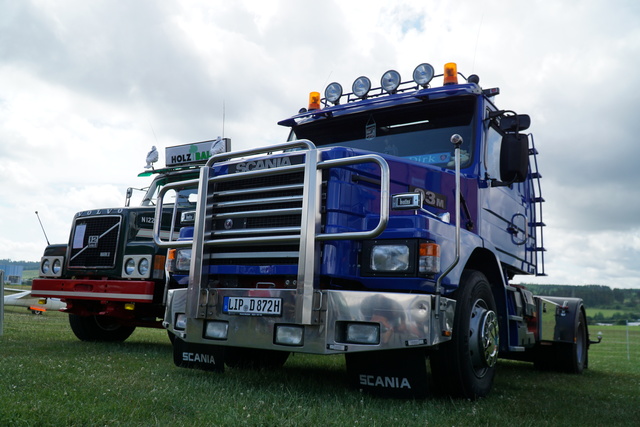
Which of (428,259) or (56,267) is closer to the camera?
(428,259)

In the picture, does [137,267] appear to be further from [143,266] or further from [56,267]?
[56,267]

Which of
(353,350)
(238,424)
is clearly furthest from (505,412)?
(238,424)

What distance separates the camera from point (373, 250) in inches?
173

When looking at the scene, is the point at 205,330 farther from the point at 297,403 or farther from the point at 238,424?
the point at 238,424

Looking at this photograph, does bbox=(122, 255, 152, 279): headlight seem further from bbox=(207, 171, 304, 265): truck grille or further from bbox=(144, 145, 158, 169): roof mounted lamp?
bbox=(207, 171, 304, 265): truck grille

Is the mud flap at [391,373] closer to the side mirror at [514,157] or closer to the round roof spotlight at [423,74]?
the side mirror at [514,157]

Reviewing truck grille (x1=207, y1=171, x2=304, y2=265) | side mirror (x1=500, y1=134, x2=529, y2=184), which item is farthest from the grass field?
side mirror (x1=500, y1=134, x2=529, y2=184)

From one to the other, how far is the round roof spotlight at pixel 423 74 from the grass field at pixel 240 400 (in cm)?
311

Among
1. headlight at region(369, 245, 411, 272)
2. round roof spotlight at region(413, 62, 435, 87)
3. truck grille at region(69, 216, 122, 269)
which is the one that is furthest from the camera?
truck grille at region(69, 216, 122, 269)

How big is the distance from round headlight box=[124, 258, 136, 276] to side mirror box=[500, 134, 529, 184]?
15.7 feet

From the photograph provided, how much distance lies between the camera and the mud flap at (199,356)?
542cm

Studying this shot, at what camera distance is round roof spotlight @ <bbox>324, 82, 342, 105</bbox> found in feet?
22.1

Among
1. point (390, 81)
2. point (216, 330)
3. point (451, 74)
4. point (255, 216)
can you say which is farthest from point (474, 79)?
point (216, 330)

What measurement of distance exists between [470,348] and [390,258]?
1132 millimetres
